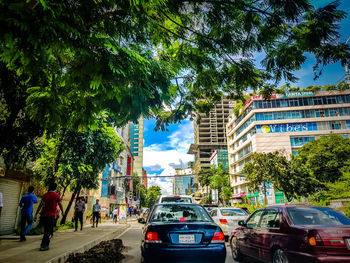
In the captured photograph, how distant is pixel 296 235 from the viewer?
445 centimetres

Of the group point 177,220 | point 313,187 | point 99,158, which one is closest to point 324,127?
point 313,187

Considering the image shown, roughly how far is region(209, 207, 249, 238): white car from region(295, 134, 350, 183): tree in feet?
90.7

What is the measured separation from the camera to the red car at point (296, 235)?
13.2 ft

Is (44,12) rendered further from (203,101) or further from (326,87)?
(326,87)

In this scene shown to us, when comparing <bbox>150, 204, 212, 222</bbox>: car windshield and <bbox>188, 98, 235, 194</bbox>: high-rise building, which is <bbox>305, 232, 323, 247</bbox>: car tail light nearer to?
<bbox>150, 204, 212, 222</bbox>: car windshield

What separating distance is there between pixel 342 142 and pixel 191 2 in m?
40.3

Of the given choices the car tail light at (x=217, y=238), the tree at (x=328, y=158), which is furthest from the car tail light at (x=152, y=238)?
the tree at (x=328, y=158)

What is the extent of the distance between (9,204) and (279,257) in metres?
12.3

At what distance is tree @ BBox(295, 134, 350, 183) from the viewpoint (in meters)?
34.8

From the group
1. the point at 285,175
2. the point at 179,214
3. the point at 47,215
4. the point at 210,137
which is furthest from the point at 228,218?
the point at 210,137

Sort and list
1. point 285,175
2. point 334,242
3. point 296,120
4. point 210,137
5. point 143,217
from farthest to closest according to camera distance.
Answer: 1. point 210,137
2. point 296,120
3. point 285,175
4. point 143,217
5. point 334,242

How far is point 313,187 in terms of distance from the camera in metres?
29.8

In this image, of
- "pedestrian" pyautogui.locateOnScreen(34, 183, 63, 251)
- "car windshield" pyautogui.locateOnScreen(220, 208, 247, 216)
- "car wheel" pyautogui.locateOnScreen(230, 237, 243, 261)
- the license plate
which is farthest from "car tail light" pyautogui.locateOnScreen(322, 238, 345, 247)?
"car windshield" pyautogui.locateOnScreen(220, 208, 247, 216)

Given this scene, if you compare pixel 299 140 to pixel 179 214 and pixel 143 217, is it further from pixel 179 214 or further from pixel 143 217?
pixel 179 214
